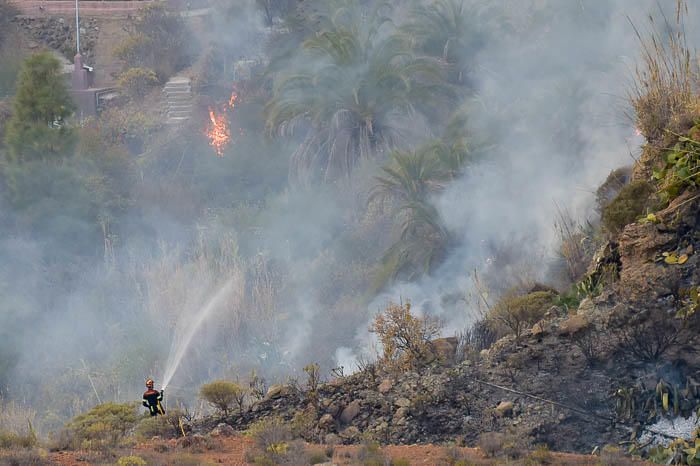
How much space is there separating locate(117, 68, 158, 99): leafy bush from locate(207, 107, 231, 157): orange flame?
15.2ft

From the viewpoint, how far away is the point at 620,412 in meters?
9.84

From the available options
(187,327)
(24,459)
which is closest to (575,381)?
(24,459)

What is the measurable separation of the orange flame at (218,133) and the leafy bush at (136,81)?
4624 millimetres

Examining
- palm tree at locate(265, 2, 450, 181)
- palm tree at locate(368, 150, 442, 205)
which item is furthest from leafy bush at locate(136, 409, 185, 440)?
palm tree at locate(265, 2, 450, 181)

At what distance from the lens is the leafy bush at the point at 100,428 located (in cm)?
1040

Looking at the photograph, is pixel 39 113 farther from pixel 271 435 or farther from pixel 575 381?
pixel 575 381

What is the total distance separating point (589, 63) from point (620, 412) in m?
16.6

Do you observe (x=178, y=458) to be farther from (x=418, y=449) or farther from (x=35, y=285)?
(x=35, y=285)

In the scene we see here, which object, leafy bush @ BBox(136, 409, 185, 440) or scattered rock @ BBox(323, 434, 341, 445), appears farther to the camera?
leafy bush @ BBox(136, 409, 185, 440)

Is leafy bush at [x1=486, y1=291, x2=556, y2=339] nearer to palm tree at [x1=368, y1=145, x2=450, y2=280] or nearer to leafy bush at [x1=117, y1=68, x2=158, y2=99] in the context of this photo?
palm tree at [x1=368, y1=145, x2=450, y2=280]

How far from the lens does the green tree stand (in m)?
27.4

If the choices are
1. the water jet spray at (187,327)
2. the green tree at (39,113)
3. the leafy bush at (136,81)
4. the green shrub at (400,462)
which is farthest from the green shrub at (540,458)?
the leafy bush at (136,81)

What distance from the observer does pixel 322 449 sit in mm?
9664

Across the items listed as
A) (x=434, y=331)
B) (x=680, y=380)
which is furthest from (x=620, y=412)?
(x=434, y=331)
